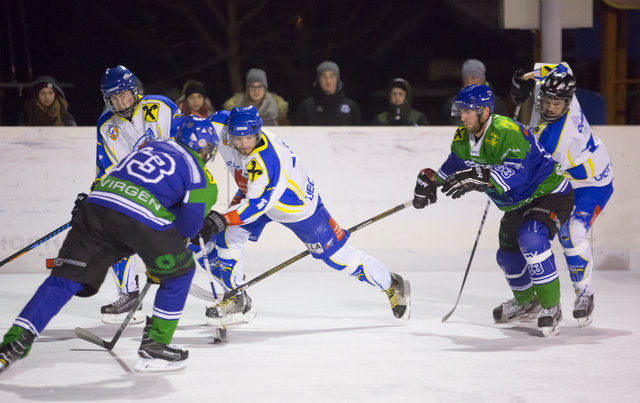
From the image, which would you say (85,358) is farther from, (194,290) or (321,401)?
(321,401)

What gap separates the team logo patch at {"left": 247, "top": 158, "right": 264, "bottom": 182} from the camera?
4035 mm

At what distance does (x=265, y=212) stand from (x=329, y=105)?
2.42 metres

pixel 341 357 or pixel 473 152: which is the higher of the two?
pixel 473 152

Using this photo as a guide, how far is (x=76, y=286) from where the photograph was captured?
3277 millimetres

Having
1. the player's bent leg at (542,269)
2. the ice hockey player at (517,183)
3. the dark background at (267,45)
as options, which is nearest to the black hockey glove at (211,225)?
the ice hockey player at (517,183)

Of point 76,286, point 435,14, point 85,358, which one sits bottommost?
point 85,358

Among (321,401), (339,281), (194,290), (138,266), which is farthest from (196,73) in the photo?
(321,401)

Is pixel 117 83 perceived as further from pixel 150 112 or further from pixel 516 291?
pixel 516 291

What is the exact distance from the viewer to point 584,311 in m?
4.38

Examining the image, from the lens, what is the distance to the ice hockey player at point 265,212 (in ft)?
13.2

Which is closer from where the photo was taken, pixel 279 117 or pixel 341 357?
pixel 341 357

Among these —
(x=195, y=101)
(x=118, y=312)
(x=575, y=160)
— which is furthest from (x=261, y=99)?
(x=575, y=160)

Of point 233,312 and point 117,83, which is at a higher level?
point 117,83

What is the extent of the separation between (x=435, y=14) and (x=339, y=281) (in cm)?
444
